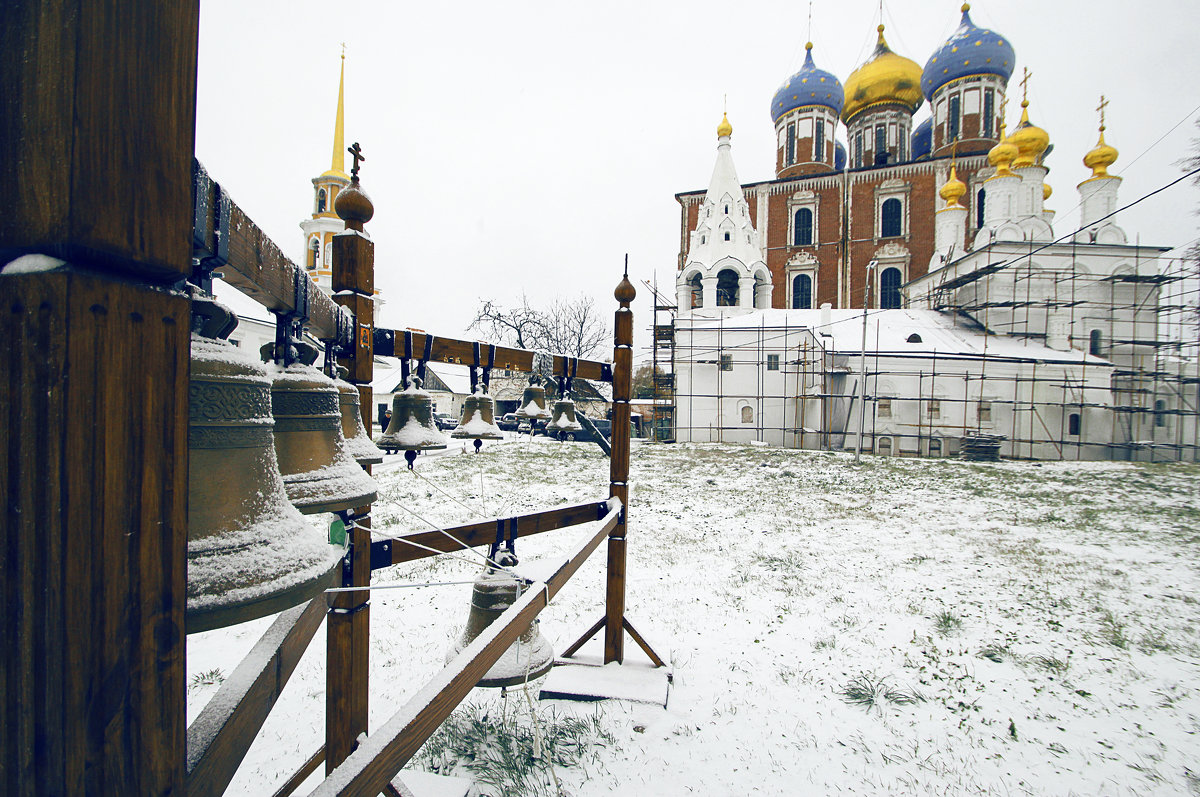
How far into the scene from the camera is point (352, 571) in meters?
2.03

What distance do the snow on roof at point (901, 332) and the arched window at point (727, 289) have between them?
1823mm

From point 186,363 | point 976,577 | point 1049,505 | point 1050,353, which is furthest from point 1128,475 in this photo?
point 186,363

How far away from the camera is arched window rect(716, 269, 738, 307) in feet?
96.7

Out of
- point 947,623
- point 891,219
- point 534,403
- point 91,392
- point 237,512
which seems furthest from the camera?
point 891,219

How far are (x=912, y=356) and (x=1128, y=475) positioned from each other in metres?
8.77

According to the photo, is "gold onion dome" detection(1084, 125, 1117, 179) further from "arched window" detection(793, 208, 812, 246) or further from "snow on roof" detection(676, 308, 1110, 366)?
"arched window" detection(793, 208, 812, 246)

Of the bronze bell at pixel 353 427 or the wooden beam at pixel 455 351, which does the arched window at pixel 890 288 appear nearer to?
the wooden beam at pixel 455 351

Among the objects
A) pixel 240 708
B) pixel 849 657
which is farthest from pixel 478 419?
pixel 849 657

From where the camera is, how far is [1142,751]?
3.67 m

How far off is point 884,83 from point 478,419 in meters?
42.1

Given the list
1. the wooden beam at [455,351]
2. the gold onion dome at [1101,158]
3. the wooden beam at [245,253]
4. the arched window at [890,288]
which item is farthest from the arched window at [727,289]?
the wooden beam at [245,253]

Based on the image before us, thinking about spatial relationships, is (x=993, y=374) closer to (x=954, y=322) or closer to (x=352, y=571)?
(x=954, y=322)

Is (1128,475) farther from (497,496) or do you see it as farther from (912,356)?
(497,496)

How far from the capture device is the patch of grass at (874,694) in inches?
165
